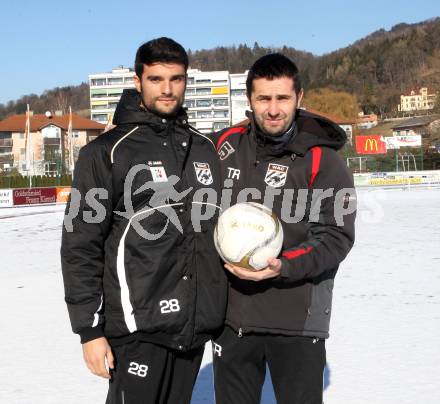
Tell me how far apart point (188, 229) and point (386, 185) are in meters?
41.1

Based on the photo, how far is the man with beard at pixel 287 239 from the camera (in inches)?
123

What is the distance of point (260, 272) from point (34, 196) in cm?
3258

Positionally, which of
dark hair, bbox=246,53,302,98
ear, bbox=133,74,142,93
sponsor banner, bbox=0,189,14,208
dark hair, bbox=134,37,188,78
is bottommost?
sponsor banner, bbox=0,189,14,208

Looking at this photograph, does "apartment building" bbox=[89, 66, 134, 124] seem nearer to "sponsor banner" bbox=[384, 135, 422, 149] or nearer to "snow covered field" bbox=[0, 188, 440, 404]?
"sponsor banner" bbox=[384, 135, 422, 149]

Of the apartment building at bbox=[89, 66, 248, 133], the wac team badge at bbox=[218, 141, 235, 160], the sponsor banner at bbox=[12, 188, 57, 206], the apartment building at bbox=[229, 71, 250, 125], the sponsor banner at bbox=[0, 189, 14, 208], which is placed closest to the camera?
the wac team badge at bbox=[218, 141, 235, 160]

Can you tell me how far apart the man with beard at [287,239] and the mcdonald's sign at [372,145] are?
53.8 m

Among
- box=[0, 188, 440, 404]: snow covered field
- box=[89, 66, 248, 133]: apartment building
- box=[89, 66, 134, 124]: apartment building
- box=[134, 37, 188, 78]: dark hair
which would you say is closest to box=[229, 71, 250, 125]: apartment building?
box=[89, 66, 248, 133]: apartment building

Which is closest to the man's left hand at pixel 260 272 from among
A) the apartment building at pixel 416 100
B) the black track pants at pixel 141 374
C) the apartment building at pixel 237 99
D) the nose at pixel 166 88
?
the black track pants at pixel 141 374

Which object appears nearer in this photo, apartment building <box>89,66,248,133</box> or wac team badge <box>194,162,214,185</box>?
wac team badge <box>194,162,214,185</box>

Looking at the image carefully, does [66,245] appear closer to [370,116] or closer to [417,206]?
[417,206]

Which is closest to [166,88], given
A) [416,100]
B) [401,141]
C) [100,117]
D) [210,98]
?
[401,141]

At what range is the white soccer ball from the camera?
294cm

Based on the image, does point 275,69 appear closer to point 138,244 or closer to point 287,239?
point 287,239

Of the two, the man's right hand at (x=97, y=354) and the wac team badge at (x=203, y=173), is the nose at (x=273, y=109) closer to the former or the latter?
the wac team badge at (x=203, y=173)
